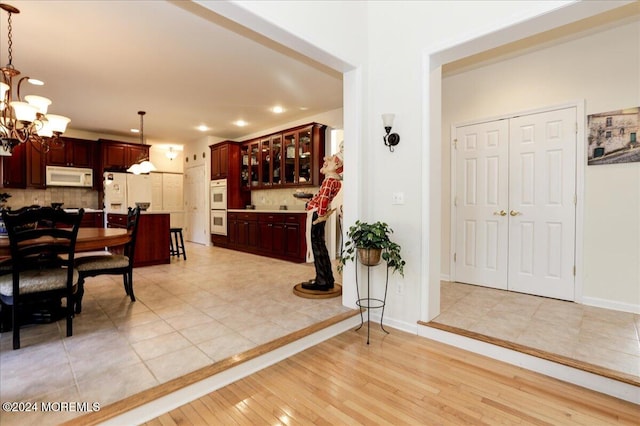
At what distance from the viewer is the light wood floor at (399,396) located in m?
1.64

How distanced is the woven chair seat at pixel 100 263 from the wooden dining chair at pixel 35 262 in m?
0.45

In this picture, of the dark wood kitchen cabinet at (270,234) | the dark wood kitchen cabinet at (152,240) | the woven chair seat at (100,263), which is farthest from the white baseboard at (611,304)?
the dark wood kitchen cabinet at (152,240)

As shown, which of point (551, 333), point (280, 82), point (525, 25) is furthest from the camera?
point (280, 82)

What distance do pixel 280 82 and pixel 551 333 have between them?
4.07 metres

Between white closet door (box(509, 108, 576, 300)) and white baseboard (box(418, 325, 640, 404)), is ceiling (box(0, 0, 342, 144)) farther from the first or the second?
white baseboard (box(418, 325, 640, 404))

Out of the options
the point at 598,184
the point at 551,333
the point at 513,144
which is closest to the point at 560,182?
the point at 598,184

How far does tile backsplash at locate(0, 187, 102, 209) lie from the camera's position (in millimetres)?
6336

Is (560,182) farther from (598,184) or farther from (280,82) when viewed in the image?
(280,82)

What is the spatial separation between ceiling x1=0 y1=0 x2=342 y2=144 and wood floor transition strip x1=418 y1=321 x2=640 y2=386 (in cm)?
318

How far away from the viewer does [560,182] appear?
10.9 feet

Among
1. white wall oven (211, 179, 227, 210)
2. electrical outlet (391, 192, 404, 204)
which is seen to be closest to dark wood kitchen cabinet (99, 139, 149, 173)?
white wall oven (211, 179, 227, 210)

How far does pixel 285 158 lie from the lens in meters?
6.00

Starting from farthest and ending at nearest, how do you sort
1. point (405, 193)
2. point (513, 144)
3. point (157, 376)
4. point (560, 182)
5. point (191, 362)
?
1. point (513, 144)
2. point (560, 182)
3. point (405, 193)
4. point (191, 362)
5. point (157, 376)

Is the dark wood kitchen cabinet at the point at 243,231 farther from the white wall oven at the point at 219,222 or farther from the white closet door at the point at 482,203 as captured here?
the white closet door at the point at 482,203
